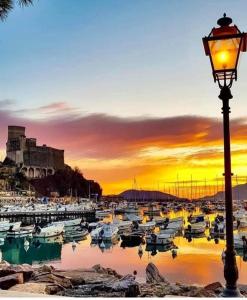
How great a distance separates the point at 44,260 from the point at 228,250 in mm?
23945

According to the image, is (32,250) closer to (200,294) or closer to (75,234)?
(75,234)

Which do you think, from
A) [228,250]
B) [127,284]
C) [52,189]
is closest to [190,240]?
[127,284]

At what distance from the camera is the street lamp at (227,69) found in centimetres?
355

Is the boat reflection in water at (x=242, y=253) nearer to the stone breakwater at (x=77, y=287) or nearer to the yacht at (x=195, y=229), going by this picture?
the yacht at (x=195, y=229)

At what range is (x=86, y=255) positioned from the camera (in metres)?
27.2

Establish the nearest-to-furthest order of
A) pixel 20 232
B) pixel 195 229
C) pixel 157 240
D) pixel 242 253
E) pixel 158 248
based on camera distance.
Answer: pixel 242 253 → pixel 158 248 → pixel 157 240 → pixel 195 229 → pixel 20 232

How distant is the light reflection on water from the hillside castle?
252ft

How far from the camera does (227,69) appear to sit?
3617mm

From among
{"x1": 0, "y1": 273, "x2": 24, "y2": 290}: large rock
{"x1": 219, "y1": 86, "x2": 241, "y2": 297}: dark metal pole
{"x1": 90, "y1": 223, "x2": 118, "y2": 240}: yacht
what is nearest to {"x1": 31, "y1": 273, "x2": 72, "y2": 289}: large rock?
{"x1": 0, "y1": 273, "x2": 24, "y2": 290}: large rock

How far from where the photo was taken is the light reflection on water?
21130 millimetres

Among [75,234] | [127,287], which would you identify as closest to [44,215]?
[75,234]

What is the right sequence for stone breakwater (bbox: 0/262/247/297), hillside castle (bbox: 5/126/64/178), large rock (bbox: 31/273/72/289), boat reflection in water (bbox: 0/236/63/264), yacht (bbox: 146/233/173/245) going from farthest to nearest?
hillside castle (bbox: 5/126/64/178) → yacht (bbox: 146/233/173/245) → boat reflection in water (bbox: 0/236/63/264) → large rock (bbox: 31/273/72/289) → stone breakwater (bbox: 0/262/247/297)

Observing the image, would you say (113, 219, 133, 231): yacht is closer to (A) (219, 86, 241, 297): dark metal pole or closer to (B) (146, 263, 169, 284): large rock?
(B) (146, 263, 169, 284): large rock

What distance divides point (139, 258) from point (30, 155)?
294 feet
